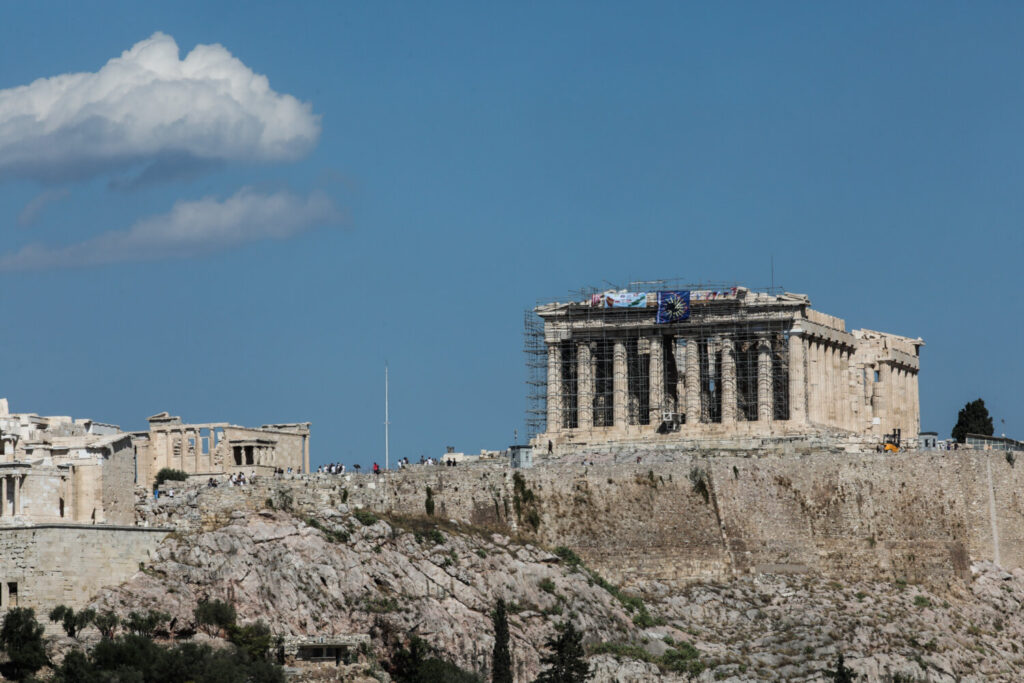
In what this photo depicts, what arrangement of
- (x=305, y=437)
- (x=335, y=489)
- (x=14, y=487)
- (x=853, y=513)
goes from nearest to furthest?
(x=14, y=487) < (x=335, y=489) < (x=853, y=513) < (x=305, y=437)

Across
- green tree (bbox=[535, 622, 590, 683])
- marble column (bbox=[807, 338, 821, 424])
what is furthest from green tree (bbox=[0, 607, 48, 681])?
marble column (bbox=[807, 338, 821, 424])

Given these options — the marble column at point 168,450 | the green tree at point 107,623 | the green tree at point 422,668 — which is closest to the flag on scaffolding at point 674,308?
the marble column at point 168,450

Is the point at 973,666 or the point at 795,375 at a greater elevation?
the point at 795,375

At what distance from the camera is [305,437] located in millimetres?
125188

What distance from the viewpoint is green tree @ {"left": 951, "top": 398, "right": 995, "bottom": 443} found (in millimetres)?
145250

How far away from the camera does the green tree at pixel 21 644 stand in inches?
3482

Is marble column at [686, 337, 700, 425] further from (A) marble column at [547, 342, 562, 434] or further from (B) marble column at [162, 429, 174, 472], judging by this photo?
(B) marble column at [162, 429, 174, 472]

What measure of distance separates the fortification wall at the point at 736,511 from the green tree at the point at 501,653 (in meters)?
8.90

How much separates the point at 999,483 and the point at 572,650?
93.5 ft

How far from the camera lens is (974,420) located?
146m

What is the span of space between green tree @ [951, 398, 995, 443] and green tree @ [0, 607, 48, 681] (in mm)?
68313

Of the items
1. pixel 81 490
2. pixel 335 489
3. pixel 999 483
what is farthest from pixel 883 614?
pixel 81 490

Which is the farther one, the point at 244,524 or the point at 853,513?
the point at 853,513

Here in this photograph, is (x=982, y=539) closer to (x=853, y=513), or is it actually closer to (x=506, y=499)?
(x=853, y=513)
